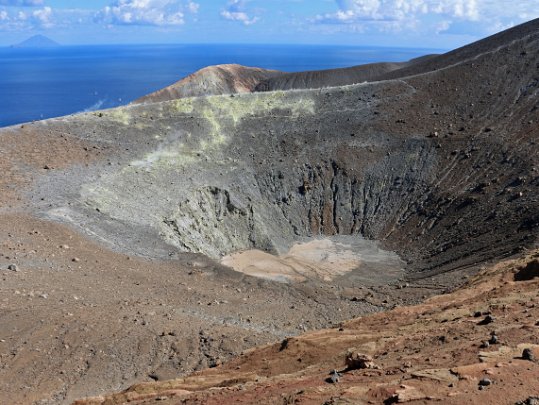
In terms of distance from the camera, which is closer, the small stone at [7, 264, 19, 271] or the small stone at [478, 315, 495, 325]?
the small stone at [478, 315, 495, 325]

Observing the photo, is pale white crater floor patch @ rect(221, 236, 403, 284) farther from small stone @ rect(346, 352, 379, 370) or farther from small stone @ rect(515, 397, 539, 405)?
small stone @ rect(515, 397, 539, 405)

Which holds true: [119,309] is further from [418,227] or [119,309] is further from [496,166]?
[496,166]

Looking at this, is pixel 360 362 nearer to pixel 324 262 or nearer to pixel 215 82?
pixel 324 262

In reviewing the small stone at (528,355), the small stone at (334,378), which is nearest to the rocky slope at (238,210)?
the small stone at (334,378)

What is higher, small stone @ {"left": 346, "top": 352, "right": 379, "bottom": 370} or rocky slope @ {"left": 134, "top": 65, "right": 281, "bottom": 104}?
rocky slope @ {"left": 134, "top": 65, "right": 281, "bottom": 104}

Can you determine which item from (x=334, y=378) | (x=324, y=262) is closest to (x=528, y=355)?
(x=334, y=378)

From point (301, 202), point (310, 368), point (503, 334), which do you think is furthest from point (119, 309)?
point (301, 202)

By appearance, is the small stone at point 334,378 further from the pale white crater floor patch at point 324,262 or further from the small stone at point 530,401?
the pale white crater floor patch at point 324,262

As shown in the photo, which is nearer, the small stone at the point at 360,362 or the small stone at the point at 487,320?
the small stone at the point at 360,362

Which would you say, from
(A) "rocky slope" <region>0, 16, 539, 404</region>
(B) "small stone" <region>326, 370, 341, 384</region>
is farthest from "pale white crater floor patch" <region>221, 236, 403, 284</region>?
(B) "small stone" <region>326, 370, 341, 384</region>
